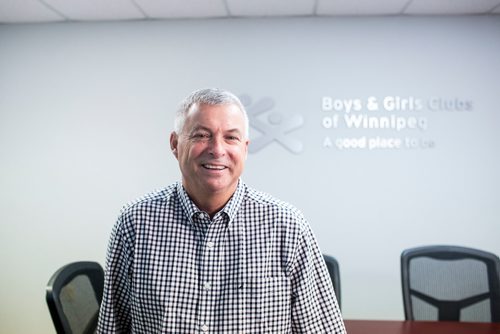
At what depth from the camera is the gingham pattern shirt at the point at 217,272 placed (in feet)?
3.83

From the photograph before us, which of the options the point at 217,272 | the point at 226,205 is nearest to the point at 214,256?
the point at 217,272

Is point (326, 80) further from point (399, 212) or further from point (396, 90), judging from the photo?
point (399, 212)

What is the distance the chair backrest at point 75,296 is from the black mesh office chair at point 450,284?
1440 millimetres

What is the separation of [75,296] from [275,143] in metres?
2.15

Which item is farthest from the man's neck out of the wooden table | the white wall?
the white wall

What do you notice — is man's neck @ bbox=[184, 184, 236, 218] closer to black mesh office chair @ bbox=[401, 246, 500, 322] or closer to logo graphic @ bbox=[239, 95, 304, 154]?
black mesh office chair @ bbox=[401, 246, 500, 322]

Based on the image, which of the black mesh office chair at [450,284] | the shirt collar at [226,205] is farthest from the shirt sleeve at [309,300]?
the black mesh office chair at [450,284]

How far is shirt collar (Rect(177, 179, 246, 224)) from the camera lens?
123 cm

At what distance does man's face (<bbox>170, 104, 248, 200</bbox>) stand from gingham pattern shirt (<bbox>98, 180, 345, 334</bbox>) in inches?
3.2

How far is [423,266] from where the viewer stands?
7.11ft

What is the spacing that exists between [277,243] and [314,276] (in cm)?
15

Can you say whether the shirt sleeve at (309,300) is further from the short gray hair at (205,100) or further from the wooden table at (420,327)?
the wooden table at (420,327)

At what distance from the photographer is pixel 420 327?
1.87m

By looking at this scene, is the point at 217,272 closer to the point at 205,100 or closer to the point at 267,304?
the point at 267,304
